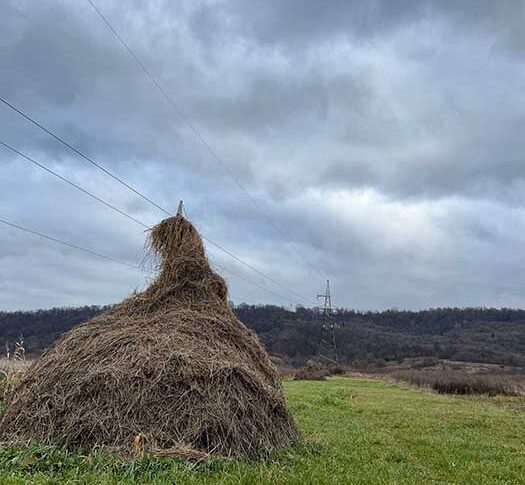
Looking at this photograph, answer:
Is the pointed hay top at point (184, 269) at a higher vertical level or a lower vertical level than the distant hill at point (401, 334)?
lower

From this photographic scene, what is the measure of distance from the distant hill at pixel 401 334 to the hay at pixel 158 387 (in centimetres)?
6576

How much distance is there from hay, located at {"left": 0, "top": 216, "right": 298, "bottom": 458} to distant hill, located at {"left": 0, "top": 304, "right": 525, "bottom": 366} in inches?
2589

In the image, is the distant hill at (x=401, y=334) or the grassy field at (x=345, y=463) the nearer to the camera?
the grassy field at (x=345, y=463)

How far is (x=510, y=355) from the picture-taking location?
358 feet

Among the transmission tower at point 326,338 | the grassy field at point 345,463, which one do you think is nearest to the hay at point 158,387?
the grassy field at point 345,463

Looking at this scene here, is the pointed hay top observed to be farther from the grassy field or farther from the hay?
the grassy field

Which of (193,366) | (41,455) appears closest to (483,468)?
(193,366)

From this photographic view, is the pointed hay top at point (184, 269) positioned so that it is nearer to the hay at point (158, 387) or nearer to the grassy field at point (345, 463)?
the hay at point (158, 387)

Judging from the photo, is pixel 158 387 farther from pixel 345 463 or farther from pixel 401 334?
pixel 401 334

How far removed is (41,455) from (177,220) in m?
6.61

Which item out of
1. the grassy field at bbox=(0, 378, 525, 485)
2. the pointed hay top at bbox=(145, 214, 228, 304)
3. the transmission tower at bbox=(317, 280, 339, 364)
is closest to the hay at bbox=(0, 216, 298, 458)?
the pointed hay top at bbox=(145, 214, 228, 304)

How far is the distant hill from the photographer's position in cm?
10588

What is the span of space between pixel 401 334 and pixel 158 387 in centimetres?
13833

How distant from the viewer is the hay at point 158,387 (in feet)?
32.3
